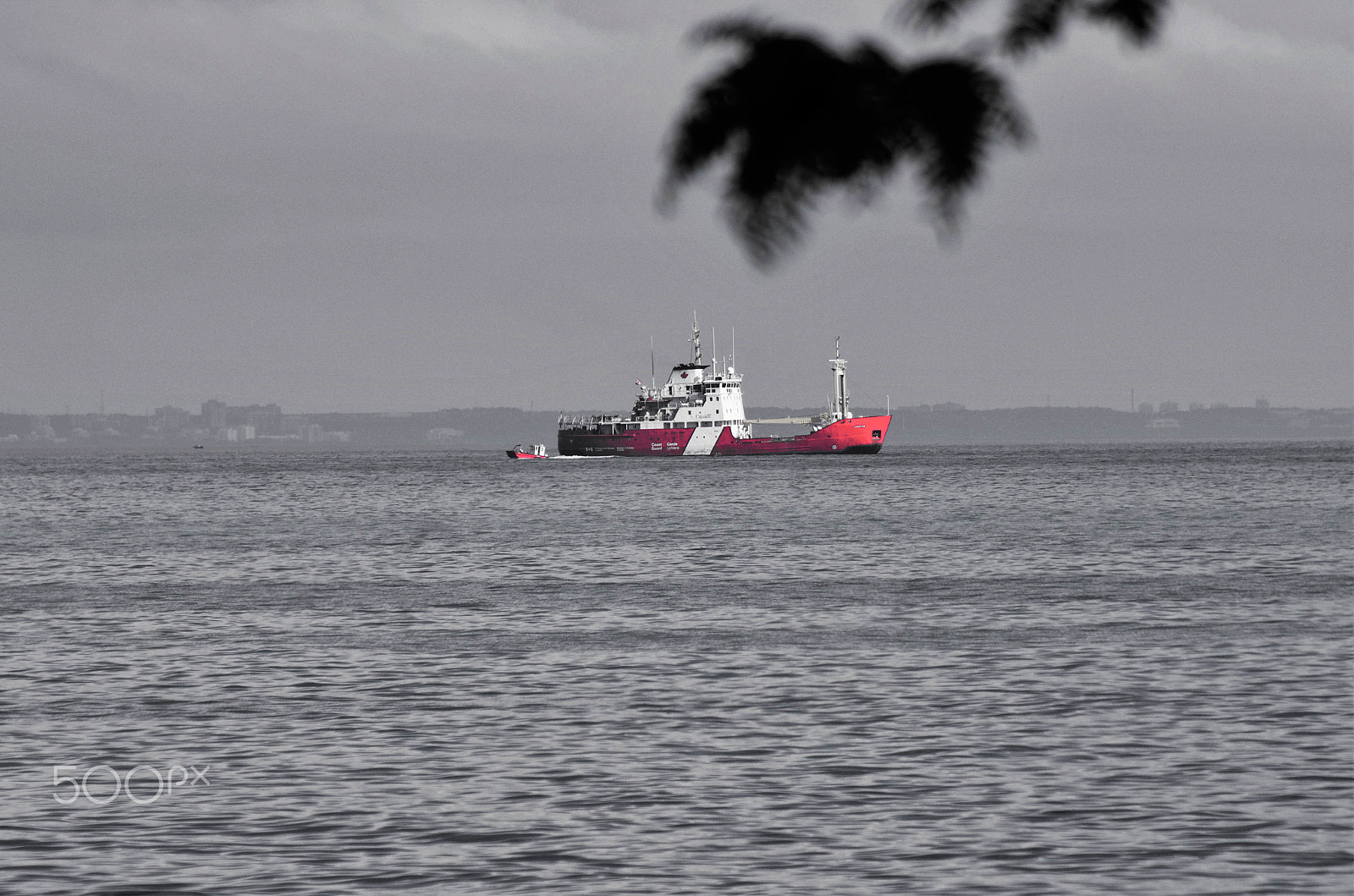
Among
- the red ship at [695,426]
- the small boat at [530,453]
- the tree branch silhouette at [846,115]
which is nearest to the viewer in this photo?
the tree branch silhouette at [846,115]

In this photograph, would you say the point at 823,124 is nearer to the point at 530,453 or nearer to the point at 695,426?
the point at 695,426

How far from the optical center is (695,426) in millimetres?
143000

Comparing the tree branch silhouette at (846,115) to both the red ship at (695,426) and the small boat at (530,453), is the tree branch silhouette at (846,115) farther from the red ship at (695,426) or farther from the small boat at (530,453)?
Result: the small boat at (530,453)

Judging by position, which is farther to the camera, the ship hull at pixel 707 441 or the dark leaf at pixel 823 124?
the ship hull at pixel 707 441

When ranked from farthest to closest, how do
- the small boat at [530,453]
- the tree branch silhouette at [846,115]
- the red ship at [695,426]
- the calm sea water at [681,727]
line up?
1. the small boat at [530,453]
2. the red ship at [695,426]
3. the calm sea water at [681,727]
4. the tree branch silhouette at [846,115]

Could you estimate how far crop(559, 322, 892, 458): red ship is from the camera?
140250 mm

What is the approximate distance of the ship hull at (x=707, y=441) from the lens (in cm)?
14312

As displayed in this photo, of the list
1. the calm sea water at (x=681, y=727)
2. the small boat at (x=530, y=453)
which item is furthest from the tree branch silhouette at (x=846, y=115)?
the small boat at (x=530, y=453)

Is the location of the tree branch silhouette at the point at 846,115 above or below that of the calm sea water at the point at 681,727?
above

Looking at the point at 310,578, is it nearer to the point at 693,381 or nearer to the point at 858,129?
the point at 858,129

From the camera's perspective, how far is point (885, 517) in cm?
7212

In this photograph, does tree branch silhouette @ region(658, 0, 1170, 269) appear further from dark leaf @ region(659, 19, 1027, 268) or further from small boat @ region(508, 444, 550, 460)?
small boat @ region(508, 444, 550, 460)

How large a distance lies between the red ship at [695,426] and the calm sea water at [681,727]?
95.6m

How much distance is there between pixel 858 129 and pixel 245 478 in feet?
501
